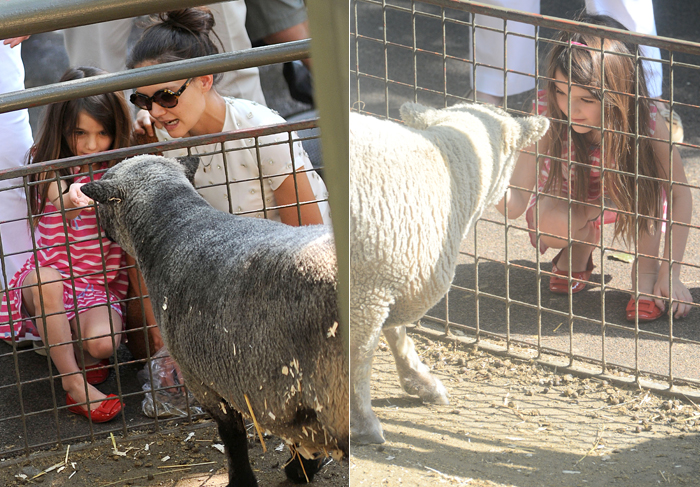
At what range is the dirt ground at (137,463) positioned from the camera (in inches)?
55.3

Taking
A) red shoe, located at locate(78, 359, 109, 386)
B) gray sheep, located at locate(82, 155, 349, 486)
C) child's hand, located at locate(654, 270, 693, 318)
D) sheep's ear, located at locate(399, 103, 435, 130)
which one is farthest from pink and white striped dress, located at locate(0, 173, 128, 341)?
child's hand, located at locate(654, 270, 693, 318)

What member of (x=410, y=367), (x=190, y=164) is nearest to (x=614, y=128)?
(x=410, y=367)

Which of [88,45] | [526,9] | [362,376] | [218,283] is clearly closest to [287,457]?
[218,283]

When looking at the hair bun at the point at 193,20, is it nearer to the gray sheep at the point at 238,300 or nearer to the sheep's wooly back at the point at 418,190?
the gray sheep at the point at 238,300

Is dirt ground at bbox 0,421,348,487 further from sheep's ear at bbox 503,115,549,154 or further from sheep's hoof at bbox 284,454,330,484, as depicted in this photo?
sheep's ear at bbox 503,115,549,154

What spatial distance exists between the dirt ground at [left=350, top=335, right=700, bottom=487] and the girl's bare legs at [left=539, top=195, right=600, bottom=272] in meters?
0.11

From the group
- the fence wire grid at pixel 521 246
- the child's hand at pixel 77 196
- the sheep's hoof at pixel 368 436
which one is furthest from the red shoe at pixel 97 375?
the fence wire grid at pixel 521 246

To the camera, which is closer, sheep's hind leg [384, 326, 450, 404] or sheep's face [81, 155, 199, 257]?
sheep's hind leg [384, 326, 450, 404]

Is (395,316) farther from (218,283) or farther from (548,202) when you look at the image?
(218,283)

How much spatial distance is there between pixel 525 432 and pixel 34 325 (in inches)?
53.2

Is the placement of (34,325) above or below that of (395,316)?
below

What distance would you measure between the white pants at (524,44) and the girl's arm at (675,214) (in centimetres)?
5

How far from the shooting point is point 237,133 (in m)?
1.19

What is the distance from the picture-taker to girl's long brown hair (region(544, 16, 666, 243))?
22.7 inches
